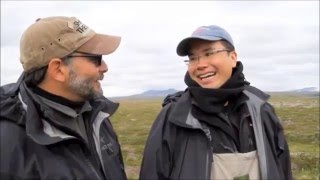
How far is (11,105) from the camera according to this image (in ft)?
13.6

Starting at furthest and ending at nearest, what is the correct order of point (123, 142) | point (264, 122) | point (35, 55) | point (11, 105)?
point (123, 142) → point (264, 122) → point (35, 55) → point (11, 105)

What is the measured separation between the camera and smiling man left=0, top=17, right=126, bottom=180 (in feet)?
13.4

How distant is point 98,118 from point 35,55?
0.96 m

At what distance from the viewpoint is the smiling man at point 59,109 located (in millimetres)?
4086

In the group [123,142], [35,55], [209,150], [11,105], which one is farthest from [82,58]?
[123,142]

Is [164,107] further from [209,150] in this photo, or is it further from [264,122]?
[264,122]

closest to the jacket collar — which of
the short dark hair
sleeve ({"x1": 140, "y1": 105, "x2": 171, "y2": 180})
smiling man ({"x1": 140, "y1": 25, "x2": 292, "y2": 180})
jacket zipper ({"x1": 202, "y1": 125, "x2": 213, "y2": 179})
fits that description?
sleeve ({"x1": 140, "y1": 105, "x2": 171, "y2": 180})

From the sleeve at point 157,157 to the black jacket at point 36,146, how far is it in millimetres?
402

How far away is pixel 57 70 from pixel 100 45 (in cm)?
52

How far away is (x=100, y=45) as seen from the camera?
4801 mm

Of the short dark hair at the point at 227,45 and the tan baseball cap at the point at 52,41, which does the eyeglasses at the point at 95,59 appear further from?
the short dark hair at the point at 227,45

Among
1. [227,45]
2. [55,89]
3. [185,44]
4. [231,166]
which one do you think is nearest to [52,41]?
[55,89]

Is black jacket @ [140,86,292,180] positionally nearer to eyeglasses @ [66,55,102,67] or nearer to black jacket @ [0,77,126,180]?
black jacket @ [0,77,126,180]

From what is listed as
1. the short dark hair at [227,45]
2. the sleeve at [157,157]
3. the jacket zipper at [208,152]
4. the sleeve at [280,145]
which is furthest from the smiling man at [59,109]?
the sleeve at [280,145]
